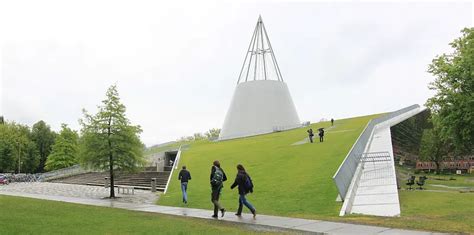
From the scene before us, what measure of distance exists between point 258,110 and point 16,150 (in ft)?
129

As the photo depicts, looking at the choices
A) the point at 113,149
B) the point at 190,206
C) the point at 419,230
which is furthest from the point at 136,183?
the point at 419,230

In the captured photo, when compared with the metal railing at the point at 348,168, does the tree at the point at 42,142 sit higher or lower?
higher

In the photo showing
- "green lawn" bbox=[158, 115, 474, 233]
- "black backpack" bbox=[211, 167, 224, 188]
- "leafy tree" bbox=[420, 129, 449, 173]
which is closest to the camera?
"green lawn" bbox=[158, 115, 474, 233]

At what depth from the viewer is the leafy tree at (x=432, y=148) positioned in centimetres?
4234

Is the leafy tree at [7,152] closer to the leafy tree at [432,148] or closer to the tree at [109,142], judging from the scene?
the tree at [109,142]

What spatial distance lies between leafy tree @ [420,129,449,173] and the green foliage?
57.3 metres

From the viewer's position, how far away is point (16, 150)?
67.7 meters

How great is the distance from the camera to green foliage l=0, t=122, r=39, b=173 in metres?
66.0

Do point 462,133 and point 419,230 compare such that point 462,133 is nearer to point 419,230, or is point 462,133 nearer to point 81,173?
point 419,230

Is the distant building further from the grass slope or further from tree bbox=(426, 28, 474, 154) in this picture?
the grass slope

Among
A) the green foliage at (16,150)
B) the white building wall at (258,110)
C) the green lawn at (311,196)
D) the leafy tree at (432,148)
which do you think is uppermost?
the white building wall at (258,110)

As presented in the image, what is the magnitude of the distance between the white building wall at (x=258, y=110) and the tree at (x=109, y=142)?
141 ft

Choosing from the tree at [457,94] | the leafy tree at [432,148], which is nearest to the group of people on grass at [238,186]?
the tree at [457,94]

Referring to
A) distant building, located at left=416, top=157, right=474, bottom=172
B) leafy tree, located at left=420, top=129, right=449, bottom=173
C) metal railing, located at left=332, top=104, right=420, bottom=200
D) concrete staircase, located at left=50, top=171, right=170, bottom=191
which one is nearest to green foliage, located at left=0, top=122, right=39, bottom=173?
concrete staircase, located at left=50, top=171, right=170, bottom=191
